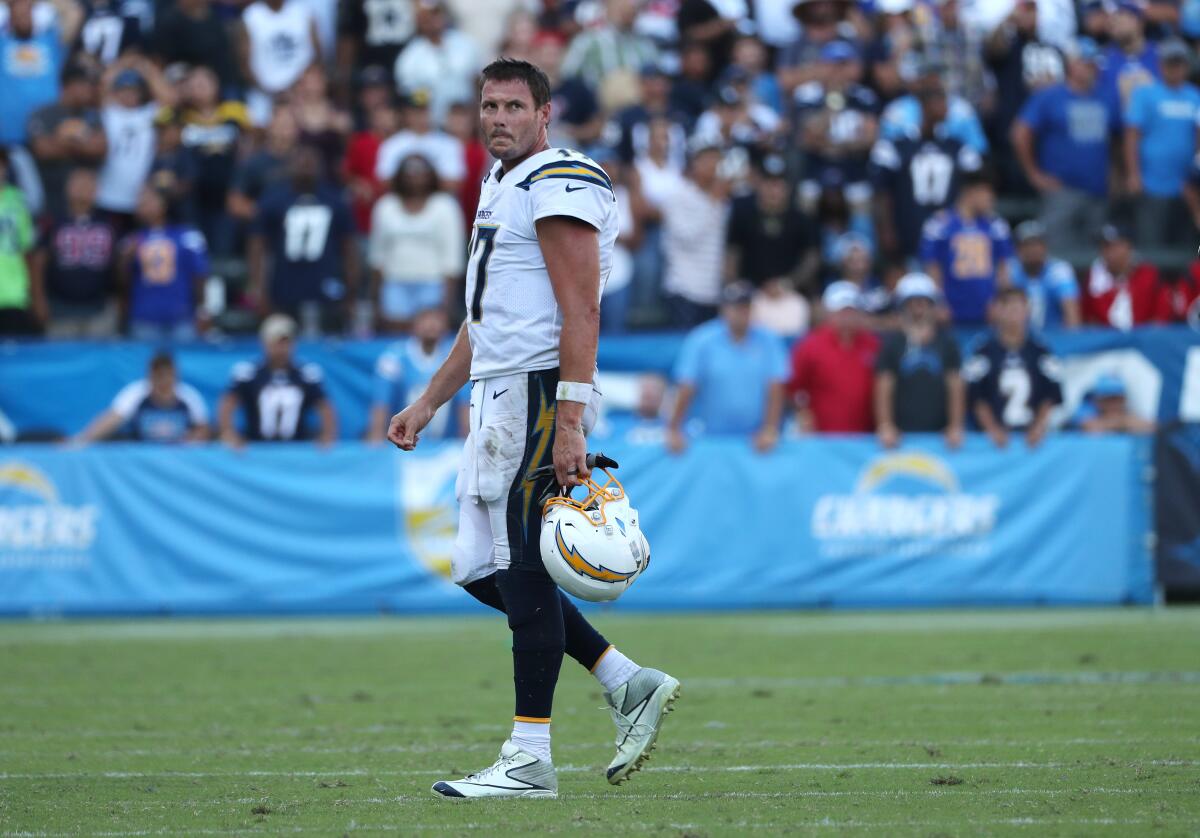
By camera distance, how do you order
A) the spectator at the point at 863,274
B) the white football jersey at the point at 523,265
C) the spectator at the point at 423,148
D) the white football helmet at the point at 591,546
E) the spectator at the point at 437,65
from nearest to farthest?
the white football helmet at the point at 591,546 < the white football jersey at the point at 523,265 < the spectator at the point at 863,274 < the spectator at the point at 423,148 < the spectator at the point at 437,65

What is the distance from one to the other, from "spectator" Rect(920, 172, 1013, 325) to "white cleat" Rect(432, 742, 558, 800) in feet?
35.1

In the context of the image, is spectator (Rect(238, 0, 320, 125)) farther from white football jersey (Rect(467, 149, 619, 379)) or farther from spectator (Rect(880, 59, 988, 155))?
white football jersey (Rect(467, 149, 619, 379))

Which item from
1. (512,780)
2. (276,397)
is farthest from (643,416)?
(512,780)

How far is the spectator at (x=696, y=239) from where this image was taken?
1572 centimetres

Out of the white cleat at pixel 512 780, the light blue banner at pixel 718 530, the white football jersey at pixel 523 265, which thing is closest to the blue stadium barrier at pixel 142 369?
the light blue banner at pixel 718 530

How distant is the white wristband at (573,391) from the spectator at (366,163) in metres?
11.1

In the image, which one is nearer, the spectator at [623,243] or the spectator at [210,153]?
the spectator at [623,243]

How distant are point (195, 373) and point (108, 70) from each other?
375 cm

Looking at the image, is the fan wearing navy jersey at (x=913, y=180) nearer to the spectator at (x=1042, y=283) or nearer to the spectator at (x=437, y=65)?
the spectator at (x=1042, y=283)

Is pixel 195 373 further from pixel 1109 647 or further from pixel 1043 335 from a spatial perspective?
pixel 1109 647

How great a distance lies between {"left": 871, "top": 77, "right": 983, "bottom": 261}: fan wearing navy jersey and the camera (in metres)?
16.3

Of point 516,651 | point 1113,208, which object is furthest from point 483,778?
point 1113,208

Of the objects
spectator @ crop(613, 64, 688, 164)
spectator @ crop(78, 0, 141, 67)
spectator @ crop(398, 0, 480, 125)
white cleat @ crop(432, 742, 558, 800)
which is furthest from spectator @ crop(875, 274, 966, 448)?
white cleat @ crop(432, 742, 558, 800)

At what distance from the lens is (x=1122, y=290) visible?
15.9 metres
